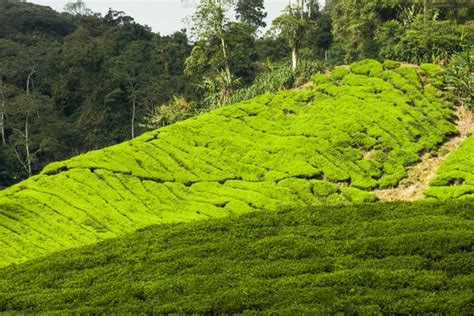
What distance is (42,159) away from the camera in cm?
3956

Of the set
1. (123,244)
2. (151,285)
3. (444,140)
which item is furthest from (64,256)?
(444,140)

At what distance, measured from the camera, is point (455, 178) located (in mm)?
17062

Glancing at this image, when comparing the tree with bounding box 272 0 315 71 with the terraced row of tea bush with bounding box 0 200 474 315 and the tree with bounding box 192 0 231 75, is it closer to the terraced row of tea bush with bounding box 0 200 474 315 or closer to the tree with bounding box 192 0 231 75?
the tree with bounding box 192 0 231 75

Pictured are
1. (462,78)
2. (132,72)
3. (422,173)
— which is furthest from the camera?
(132,72)

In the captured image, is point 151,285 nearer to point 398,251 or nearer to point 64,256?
point 64,256

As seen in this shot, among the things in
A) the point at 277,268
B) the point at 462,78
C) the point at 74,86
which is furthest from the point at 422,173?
the point at 74,86

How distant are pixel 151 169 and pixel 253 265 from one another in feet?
29.3

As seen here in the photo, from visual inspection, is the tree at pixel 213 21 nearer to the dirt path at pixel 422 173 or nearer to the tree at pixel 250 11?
the dirt path at pixel 422 173

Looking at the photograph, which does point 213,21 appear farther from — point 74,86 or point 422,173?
point 74,86

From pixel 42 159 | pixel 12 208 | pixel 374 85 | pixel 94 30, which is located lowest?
pixel 42 159

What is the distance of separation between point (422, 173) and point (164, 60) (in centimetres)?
3314

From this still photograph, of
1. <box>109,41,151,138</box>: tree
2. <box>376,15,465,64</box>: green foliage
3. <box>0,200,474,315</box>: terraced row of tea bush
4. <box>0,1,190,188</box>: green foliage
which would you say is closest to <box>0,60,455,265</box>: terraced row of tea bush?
<box>376,15,465,64</box>: green foliage

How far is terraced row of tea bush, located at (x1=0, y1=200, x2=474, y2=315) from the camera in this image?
8781mm

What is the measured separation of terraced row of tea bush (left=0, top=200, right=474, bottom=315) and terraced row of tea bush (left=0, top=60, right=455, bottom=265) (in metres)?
3.25
